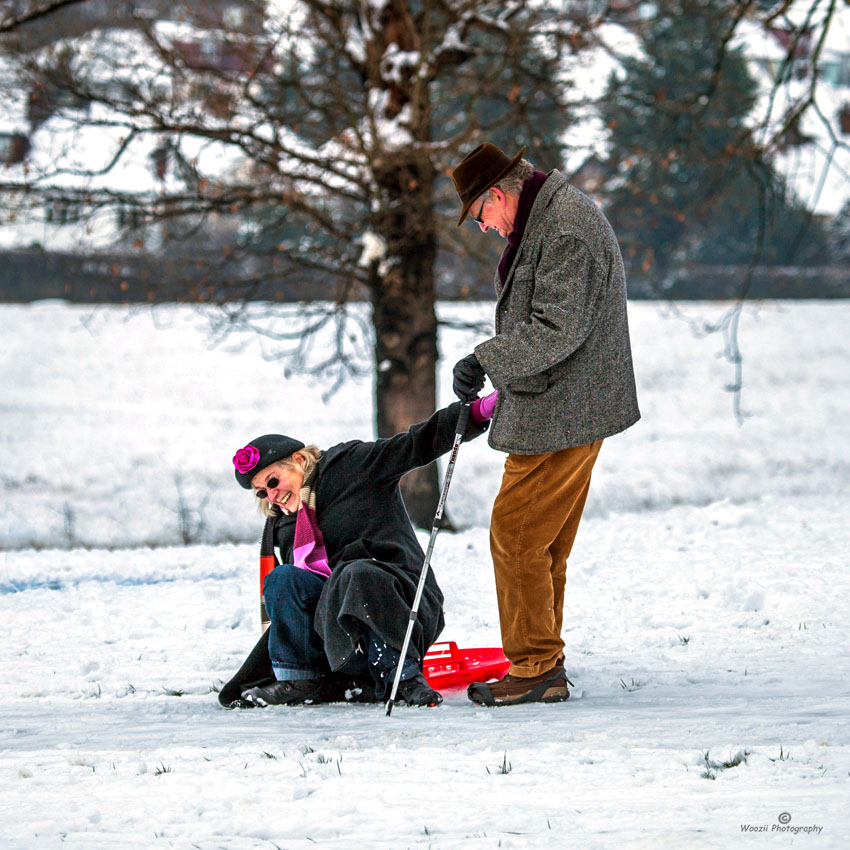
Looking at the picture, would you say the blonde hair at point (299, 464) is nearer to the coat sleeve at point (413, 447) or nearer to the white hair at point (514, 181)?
the coat sleeve at point (413, 447)

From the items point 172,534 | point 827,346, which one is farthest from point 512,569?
point 827,346

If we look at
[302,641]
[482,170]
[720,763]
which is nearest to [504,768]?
[720,763]

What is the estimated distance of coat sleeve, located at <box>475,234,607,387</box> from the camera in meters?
3.77

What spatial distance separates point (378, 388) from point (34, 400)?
14.4 metres

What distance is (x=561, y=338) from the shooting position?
12.4 feet

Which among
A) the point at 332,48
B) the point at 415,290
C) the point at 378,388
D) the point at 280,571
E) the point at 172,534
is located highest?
the point at 332,48

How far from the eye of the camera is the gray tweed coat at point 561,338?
3.80 m

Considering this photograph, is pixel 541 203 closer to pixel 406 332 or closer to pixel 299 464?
pixel 299 464

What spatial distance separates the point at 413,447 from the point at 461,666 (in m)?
1.06

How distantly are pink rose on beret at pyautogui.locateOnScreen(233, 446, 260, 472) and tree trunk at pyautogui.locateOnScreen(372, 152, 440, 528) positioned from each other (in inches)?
205

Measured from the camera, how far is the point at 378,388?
990 centimetres

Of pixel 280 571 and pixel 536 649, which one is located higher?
pixel 280 571

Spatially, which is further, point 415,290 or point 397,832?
point 415,290

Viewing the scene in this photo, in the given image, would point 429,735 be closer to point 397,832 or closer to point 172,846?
point 397,832
